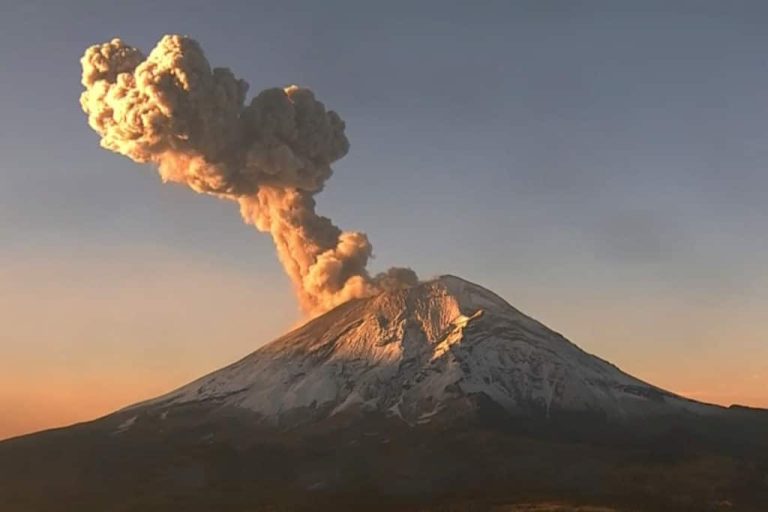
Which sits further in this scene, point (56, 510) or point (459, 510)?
point (56, 510)

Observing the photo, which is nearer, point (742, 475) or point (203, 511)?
point (203, 511)

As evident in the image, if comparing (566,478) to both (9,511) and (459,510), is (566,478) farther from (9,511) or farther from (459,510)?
(9,511)

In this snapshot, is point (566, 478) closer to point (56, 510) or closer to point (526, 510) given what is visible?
point (526, 510)

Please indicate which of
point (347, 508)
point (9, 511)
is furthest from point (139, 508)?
point (347, 508)

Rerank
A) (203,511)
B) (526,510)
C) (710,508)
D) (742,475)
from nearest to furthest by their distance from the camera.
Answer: (526,510) < (710,508) < (203,511) < (742,475)

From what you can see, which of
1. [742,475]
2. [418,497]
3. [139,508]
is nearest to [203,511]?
[139,508]

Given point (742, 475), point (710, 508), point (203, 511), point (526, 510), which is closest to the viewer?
point (526, 510)

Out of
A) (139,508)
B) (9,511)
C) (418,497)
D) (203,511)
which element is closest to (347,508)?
(418,497)

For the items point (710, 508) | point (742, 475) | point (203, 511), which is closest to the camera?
point (710, 508)
